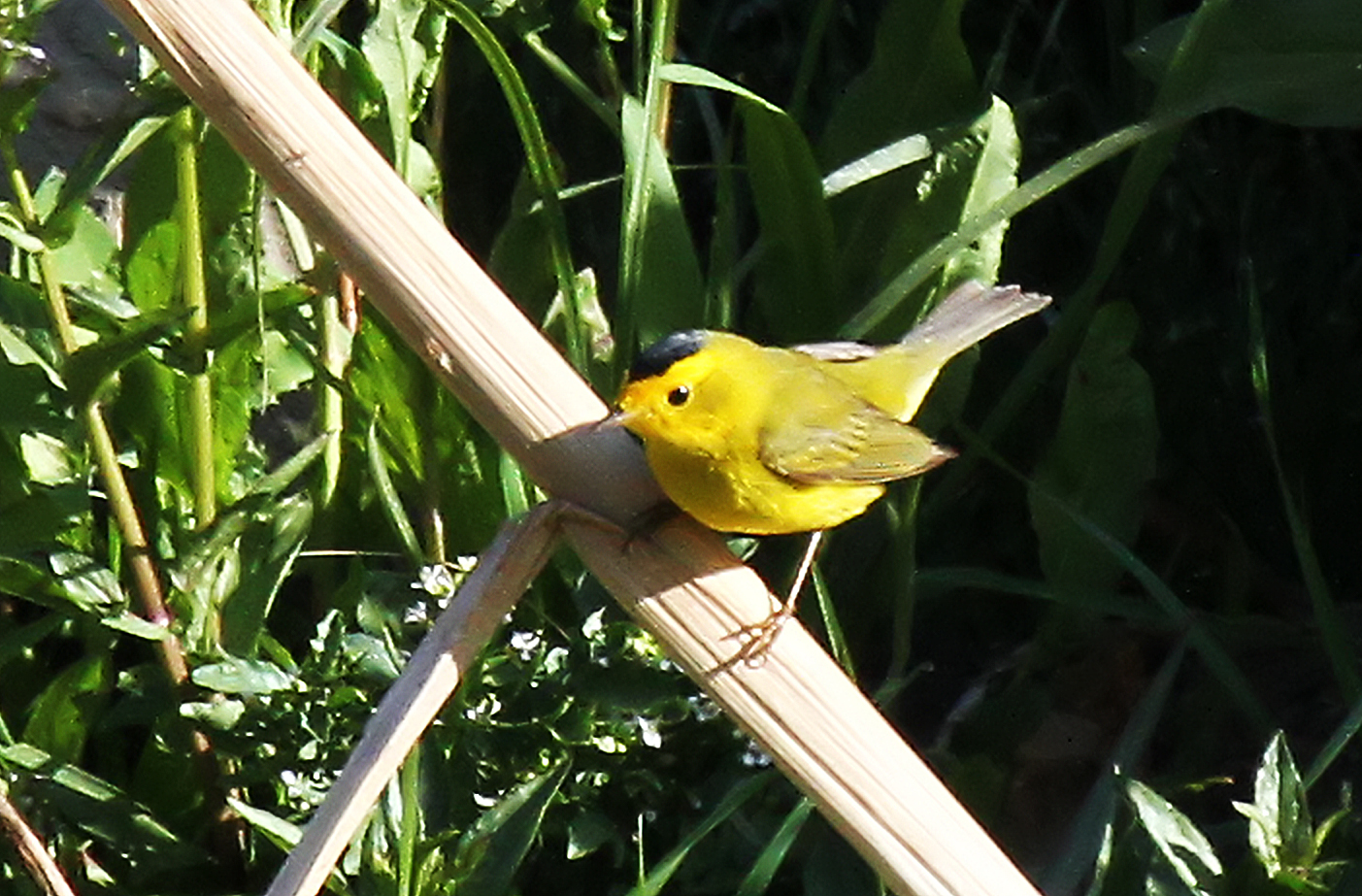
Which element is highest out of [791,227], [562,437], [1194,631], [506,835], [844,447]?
[562,437]

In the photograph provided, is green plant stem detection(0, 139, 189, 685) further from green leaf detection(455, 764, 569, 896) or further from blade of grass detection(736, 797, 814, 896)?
blade of grass detection(736, 797, 814, 896)

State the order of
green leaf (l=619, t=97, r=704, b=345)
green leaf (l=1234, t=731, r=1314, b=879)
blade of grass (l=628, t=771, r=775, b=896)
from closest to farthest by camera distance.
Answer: green leaf (l=1234, t=731, r=1314, b=879) → blade of grass (l=628, t=771, r=775, b=896) → green leaf (l=619, t=97, r=704, b=345)

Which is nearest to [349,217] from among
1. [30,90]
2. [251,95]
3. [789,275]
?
[251,95]

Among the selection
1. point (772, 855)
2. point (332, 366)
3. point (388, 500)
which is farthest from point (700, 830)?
point (332, 366)

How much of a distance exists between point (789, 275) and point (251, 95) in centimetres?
127

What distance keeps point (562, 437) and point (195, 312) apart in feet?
1.94

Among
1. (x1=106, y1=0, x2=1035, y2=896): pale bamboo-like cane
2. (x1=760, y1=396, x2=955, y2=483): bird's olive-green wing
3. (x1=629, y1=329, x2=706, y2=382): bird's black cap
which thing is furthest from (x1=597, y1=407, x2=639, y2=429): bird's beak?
(x1=760, y1=396, x2=955, y2=483): bird's olive-green wing

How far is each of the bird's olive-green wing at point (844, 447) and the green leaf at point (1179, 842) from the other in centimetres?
40

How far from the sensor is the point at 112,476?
1.99m

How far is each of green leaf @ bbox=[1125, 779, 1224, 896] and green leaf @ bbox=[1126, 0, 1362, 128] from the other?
92cm

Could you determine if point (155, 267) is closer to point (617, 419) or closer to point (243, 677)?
point (243, 677)

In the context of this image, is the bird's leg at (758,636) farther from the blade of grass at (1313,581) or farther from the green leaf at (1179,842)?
the blade of grass at (1313,581)

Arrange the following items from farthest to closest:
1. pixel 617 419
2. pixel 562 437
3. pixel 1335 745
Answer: pixel 1335 745, pixel 617 419, pixel 562 437

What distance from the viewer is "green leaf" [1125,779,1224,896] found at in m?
1.80
